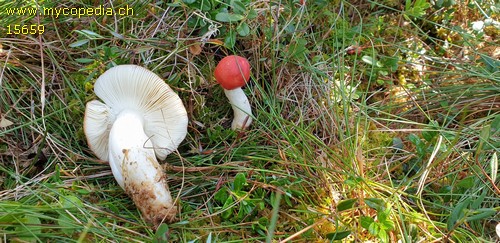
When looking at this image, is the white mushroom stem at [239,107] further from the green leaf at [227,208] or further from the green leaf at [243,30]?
the green leaf at [227,208]

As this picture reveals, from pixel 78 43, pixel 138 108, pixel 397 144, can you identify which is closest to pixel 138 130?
pixel 138 108

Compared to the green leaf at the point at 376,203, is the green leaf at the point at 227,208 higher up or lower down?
lower down

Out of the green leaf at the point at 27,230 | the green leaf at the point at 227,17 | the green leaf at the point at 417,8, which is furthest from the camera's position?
the green leaf at the point at 417,8

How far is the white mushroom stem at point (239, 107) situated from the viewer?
2512 millimetres

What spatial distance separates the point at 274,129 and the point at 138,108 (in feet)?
2.56

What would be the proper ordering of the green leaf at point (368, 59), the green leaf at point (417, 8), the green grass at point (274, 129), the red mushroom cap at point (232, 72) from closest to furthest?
the green grass at point (274, 129) < the red mushroom cap at point (232, 72) < the green leaf at point (368, 59) < the green leaf at point (417, 8)

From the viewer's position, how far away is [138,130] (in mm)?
2340

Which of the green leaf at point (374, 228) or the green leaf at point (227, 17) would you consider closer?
the green leaf at point (374, 228)

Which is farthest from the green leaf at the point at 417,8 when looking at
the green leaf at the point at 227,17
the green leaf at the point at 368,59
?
the green leaf at the point at 227,17

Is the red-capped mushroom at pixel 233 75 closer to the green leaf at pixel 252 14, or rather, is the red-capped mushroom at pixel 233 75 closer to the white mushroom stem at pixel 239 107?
the white mushroom stem at pixel 239 107

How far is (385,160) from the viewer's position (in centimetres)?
239

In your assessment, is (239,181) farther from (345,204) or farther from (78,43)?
(78,43)

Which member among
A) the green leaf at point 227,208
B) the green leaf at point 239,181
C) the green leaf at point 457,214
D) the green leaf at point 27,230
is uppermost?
the green leaf at point 27,230

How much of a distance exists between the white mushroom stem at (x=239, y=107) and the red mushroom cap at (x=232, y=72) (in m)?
0.11
